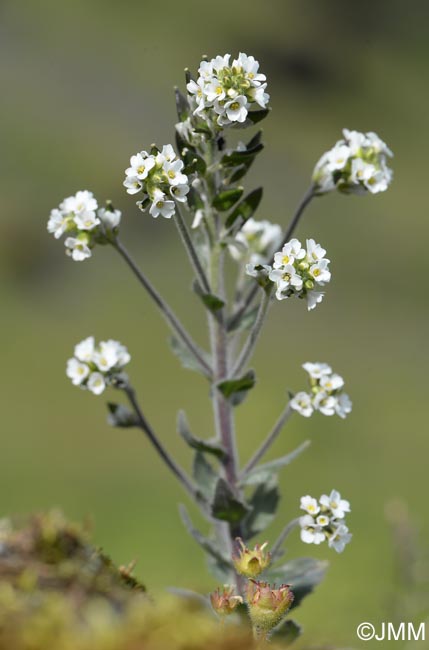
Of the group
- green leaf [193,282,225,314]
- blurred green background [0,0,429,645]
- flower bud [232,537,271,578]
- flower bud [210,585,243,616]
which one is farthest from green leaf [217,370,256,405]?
blurred green background [0,0,429,645]

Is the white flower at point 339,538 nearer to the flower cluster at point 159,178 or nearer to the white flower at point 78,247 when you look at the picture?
the flower cluster at point 159,178

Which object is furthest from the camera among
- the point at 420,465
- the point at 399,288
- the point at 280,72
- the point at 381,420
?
the point at 280,72

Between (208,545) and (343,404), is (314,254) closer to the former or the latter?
(343,404)

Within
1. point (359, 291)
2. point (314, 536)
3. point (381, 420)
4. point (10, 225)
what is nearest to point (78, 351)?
point (314, 536)

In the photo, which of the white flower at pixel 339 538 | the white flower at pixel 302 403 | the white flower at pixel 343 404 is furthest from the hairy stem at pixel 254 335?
the white flower at pixel 339 538

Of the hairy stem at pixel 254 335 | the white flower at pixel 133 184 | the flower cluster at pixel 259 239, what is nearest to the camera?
the white flower at pixel 133 184

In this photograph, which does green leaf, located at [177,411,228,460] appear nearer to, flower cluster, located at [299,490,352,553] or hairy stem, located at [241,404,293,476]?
hairy stem, located at [241,404,293,476]

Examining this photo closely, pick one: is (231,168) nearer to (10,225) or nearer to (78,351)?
(78,351)
